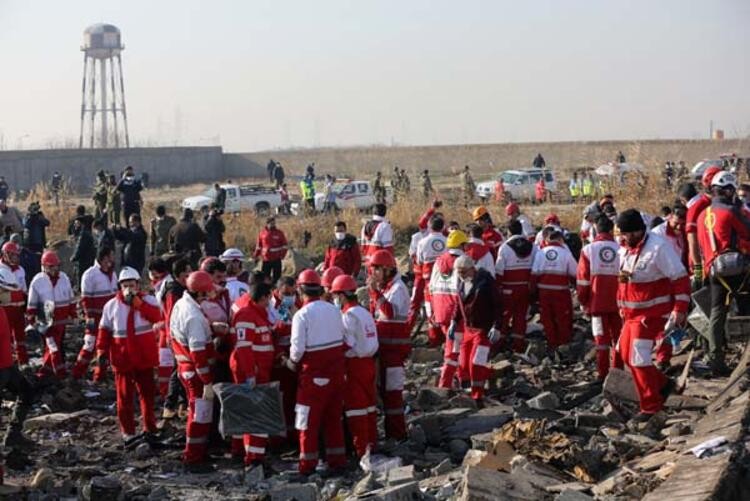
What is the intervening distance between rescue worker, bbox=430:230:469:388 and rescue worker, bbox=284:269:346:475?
2.83 meters

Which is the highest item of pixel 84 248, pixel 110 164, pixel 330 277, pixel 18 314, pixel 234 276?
pixel 110 164

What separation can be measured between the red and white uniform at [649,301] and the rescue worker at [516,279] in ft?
15.0

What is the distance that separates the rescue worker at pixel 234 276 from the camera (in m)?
12.0

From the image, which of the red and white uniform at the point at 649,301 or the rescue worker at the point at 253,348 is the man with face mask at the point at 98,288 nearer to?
the rescue worker at the point at 253,348

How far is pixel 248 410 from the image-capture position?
32.2 ft

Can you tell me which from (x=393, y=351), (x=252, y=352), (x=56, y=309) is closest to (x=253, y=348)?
(x=252, y=352)

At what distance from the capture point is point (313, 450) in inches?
386

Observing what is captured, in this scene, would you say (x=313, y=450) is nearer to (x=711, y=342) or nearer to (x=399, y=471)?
(x=399, y=471)

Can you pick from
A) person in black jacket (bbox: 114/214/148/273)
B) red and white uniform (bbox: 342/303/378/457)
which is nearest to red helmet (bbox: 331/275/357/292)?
red and white uniform (bbox: 342/303/378/457)

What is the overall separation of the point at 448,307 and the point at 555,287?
2.21 metres

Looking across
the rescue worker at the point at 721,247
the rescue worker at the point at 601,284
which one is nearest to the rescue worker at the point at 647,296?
the rescue worker at the point at 721,247

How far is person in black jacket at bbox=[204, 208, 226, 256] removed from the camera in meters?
22.5

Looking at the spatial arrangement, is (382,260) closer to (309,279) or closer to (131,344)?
(309,279)

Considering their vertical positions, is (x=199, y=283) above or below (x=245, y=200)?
below
